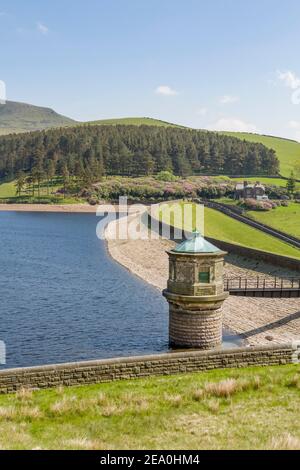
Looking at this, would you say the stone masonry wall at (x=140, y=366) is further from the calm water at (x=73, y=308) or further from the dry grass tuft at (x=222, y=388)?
the calm water at (x=73, y=308)

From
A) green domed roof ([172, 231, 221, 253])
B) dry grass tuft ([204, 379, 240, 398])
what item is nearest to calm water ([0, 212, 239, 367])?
green domed roof ([172, 231, 221, 253])

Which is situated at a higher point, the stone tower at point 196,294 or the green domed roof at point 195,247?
the green domed roof at point 195,247

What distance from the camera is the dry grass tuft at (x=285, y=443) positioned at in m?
15.4

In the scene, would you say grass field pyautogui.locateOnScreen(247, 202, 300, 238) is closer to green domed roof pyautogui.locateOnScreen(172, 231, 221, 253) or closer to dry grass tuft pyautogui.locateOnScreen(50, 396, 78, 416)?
green domed roof pyautogui.locateOnScreen(172, 231, 221, 253)

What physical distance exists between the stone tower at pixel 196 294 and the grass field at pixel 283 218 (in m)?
54.2

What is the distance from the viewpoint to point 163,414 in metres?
18.7

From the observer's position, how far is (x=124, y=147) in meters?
195

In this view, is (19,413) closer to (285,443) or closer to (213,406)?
(213,406)

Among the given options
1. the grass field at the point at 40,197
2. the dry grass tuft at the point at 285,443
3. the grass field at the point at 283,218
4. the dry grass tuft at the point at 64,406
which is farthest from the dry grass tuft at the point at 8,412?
the grass field at the point at 40,197

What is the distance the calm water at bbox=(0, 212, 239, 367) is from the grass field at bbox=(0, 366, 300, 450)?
32.0 feet

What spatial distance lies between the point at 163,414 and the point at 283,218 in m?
84.8

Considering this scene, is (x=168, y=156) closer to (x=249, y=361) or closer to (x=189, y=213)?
(x=189, y=213)
